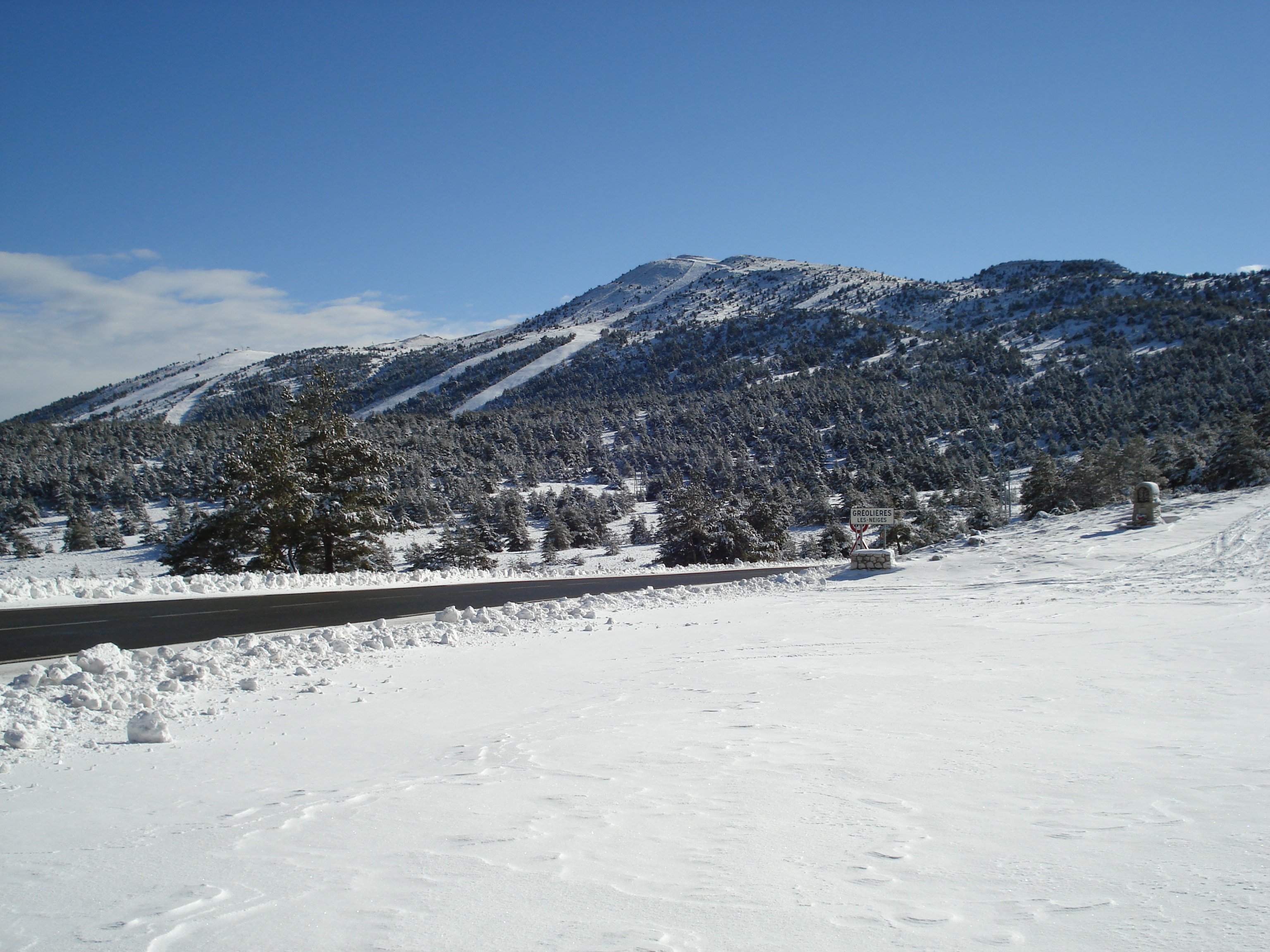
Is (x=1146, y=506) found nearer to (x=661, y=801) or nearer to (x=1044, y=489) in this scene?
(x=661, y=801)

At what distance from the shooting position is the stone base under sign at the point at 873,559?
63.3 ft

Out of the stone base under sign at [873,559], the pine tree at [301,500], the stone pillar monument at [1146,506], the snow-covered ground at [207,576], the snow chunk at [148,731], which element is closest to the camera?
the snow chunk at [148,731]

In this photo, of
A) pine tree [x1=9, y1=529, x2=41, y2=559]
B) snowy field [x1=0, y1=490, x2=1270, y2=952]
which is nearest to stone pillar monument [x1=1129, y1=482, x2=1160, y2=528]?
snowy field [x1=0, y1=490, x2=1270, y2=952]

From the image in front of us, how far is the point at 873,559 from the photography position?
19562mm

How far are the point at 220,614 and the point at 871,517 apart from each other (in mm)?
17770

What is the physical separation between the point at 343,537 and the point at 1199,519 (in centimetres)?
2992

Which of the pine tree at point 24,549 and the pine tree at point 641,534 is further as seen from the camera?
the pine tree at point 641,534

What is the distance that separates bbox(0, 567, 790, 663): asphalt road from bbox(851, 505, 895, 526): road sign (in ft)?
24.6

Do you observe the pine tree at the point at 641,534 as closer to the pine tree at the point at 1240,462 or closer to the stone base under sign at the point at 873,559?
the pine tree at the point at 1240,462

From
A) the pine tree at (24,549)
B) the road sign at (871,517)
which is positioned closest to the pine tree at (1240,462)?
the road sign at (871,517)

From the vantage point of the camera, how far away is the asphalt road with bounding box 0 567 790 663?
36.4 ft

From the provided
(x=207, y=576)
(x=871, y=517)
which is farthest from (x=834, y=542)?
(x=207, y=576)

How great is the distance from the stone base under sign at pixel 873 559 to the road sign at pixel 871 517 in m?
1.98

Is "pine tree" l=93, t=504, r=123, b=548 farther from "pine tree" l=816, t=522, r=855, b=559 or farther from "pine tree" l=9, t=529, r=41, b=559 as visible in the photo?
"pine tree" l=816, t=522, r=855, b=559
